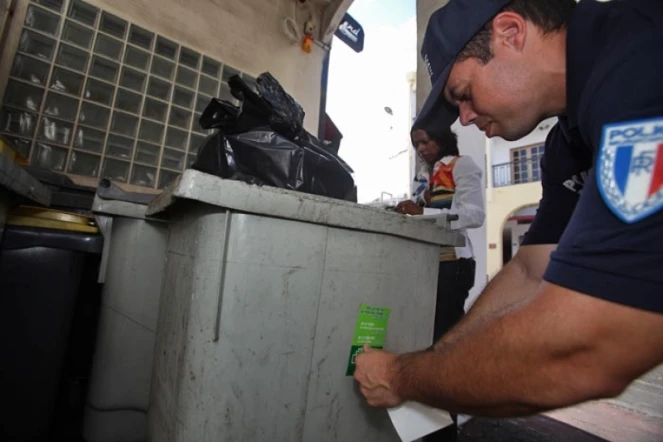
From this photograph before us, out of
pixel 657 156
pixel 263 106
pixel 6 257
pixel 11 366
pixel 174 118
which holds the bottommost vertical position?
pixel 11 366

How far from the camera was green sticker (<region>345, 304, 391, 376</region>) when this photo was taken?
0.83 m

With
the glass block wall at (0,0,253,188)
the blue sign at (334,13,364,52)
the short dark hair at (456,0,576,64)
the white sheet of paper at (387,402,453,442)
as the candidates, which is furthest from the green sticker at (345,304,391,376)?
the blue sign at (334,13,364,52)

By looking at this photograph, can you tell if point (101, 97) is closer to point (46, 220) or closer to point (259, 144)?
point (46, 220)

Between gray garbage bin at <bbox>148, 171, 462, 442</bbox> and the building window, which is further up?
the building window

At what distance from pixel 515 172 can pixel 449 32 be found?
1243 cm

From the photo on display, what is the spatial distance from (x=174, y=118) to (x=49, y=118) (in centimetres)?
77

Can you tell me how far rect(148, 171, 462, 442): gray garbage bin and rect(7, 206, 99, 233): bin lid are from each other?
607mm

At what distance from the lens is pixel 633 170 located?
0.43m

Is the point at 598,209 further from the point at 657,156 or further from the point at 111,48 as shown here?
the point at 111,48

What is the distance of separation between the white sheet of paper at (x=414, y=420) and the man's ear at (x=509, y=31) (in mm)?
849

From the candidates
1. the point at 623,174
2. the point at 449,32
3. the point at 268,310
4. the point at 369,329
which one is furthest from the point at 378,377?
the point at 449,32

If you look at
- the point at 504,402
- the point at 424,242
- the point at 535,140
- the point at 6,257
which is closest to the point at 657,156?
the point at 504,402

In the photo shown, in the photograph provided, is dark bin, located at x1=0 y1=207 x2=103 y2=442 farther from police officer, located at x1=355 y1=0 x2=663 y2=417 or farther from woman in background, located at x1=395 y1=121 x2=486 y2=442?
woman in background, located at x1=395 y1=121 x2=486 y2=442

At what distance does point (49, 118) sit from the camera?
6.88ft
